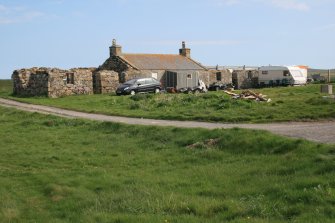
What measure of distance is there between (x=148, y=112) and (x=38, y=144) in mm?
9384

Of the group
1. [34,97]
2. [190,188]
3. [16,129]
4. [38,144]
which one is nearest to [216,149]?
[190,188]

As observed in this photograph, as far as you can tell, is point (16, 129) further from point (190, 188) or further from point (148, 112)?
point (190, 188)

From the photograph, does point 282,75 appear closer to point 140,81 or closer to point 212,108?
point 140,81

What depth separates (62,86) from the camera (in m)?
42.8

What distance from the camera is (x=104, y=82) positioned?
45.8 m

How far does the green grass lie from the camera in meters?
9.25

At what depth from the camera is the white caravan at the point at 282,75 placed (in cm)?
5734

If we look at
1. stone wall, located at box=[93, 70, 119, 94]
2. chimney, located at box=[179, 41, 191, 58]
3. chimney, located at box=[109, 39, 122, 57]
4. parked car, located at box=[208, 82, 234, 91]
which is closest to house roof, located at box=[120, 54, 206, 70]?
chimney, located at box=[109, 39, 122, 57]

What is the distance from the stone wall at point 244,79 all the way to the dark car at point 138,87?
17.6m

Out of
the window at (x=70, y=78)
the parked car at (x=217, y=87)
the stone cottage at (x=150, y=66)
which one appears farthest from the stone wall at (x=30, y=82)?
the parked car at (x=217, y=87)

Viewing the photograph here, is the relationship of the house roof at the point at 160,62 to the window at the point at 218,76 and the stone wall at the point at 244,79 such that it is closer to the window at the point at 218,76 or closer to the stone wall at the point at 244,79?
the window at the point at 218,76

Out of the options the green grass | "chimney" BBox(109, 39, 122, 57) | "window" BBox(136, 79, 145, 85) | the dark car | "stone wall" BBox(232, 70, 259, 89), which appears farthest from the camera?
"stone wall" BBox(232, 70, 259, 89)

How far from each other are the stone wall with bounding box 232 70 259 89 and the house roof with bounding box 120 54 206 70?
4.64m

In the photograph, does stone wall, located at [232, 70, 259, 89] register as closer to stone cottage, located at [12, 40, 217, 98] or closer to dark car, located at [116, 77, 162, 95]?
stone cottage, located at [12, 40, 217, 98]
